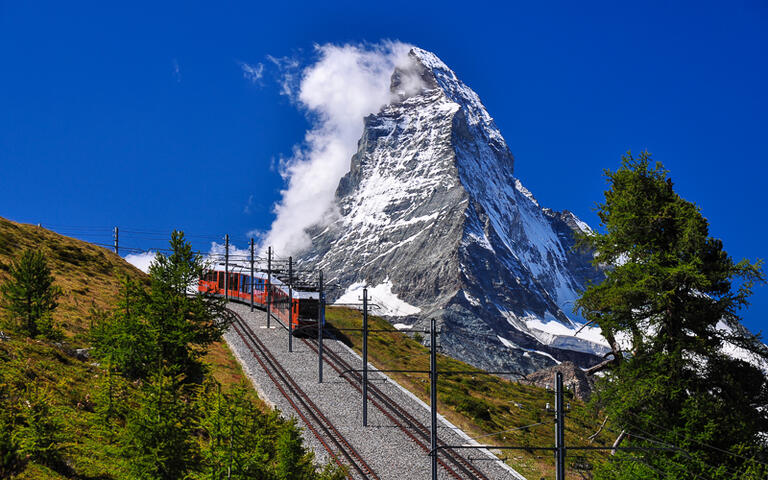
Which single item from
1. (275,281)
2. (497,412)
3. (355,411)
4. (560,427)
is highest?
(275,281)

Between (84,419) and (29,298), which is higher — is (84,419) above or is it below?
below

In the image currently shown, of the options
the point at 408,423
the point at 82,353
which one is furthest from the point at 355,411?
the point at 82,353

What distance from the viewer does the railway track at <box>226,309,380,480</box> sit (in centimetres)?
2427

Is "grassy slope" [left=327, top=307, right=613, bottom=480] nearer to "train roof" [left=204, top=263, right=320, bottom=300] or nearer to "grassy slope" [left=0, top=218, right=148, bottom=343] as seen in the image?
"train roof" [left=204, top=263, right=320, bottom=300]

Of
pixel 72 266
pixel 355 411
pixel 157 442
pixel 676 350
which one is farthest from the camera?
pixel 72 266

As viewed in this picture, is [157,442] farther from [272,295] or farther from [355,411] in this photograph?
[272,295]

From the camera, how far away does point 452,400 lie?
3872 cm

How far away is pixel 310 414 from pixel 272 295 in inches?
1008

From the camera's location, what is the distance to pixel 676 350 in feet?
51.8

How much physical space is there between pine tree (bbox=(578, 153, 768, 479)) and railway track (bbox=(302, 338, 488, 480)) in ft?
27.6

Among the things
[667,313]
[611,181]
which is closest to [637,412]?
[667,313]

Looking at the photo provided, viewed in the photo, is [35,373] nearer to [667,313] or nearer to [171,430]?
[171,430]

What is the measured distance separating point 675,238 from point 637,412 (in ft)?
18.5

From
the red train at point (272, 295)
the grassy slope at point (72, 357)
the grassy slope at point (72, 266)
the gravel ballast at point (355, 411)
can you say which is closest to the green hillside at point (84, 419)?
the grassy slope at point (72, 357)
